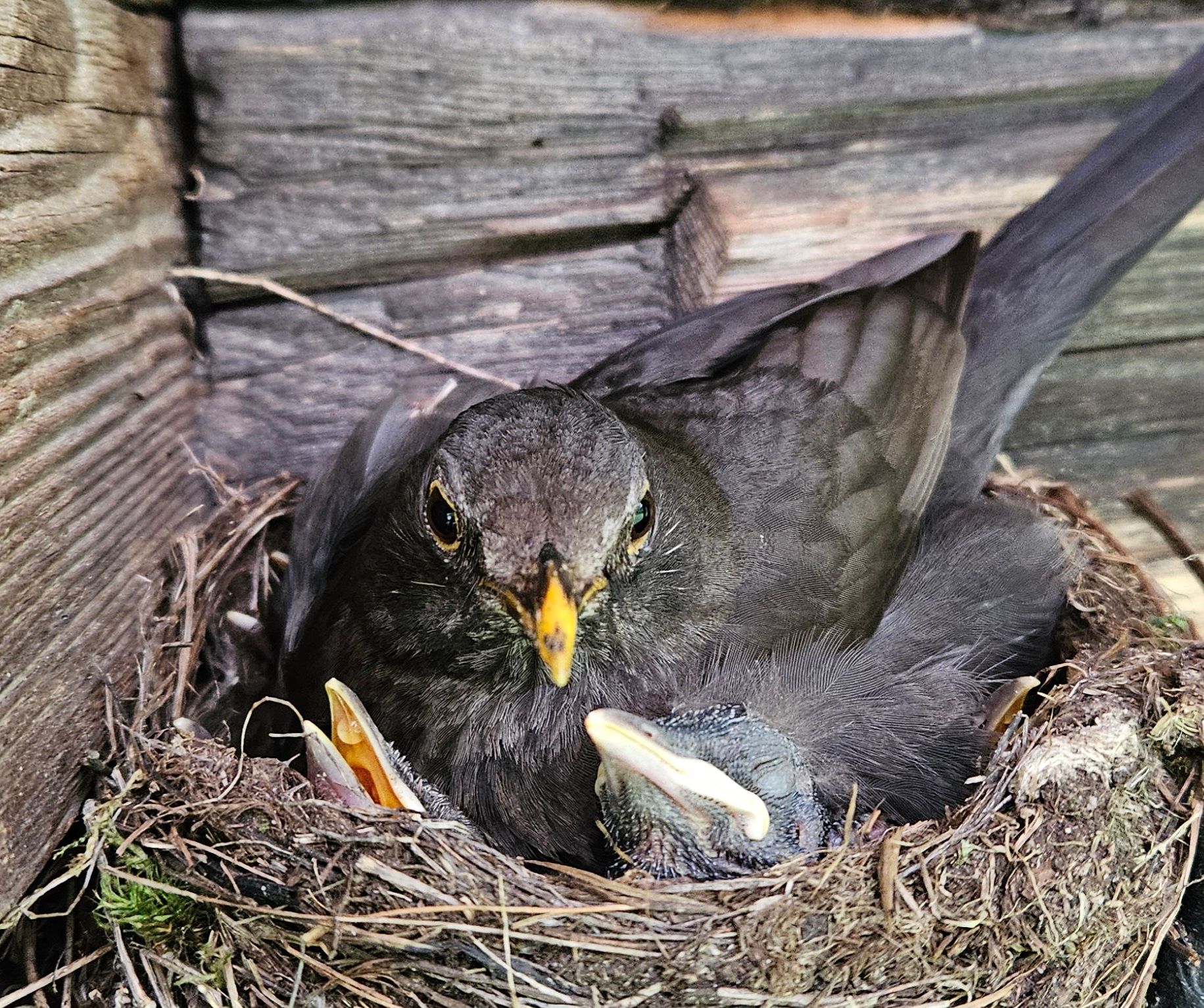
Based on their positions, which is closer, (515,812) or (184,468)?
(515,812)

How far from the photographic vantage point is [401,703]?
9.41 ft

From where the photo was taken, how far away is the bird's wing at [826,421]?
9.78 feet

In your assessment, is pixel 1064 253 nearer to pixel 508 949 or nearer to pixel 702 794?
pixel 702 794

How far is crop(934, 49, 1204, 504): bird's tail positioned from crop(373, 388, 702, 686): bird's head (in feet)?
3.71

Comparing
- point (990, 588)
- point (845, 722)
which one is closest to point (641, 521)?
point (845, 722)

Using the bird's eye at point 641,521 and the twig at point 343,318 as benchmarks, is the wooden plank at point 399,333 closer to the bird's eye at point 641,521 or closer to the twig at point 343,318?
the twig at point 343,318

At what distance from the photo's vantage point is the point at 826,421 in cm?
312

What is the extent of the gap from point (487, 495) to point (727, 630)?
30.0 inches

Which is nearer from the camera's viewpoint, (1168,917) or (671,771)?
(671,771)

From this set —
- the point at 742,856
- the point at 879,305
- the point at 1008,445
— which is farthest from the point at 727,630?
the point at 1008,445

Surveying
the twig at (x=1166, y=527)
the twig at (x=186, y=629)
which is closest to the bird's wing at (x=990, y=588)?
the twig at (x=1166, y=527)

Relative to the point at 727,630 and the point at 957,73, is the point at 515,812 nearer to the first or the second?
the point at 727,630

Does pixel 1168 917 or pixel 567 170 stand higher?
pixel 567 170

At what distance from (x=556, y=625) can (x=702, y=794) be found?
0.46 meters
